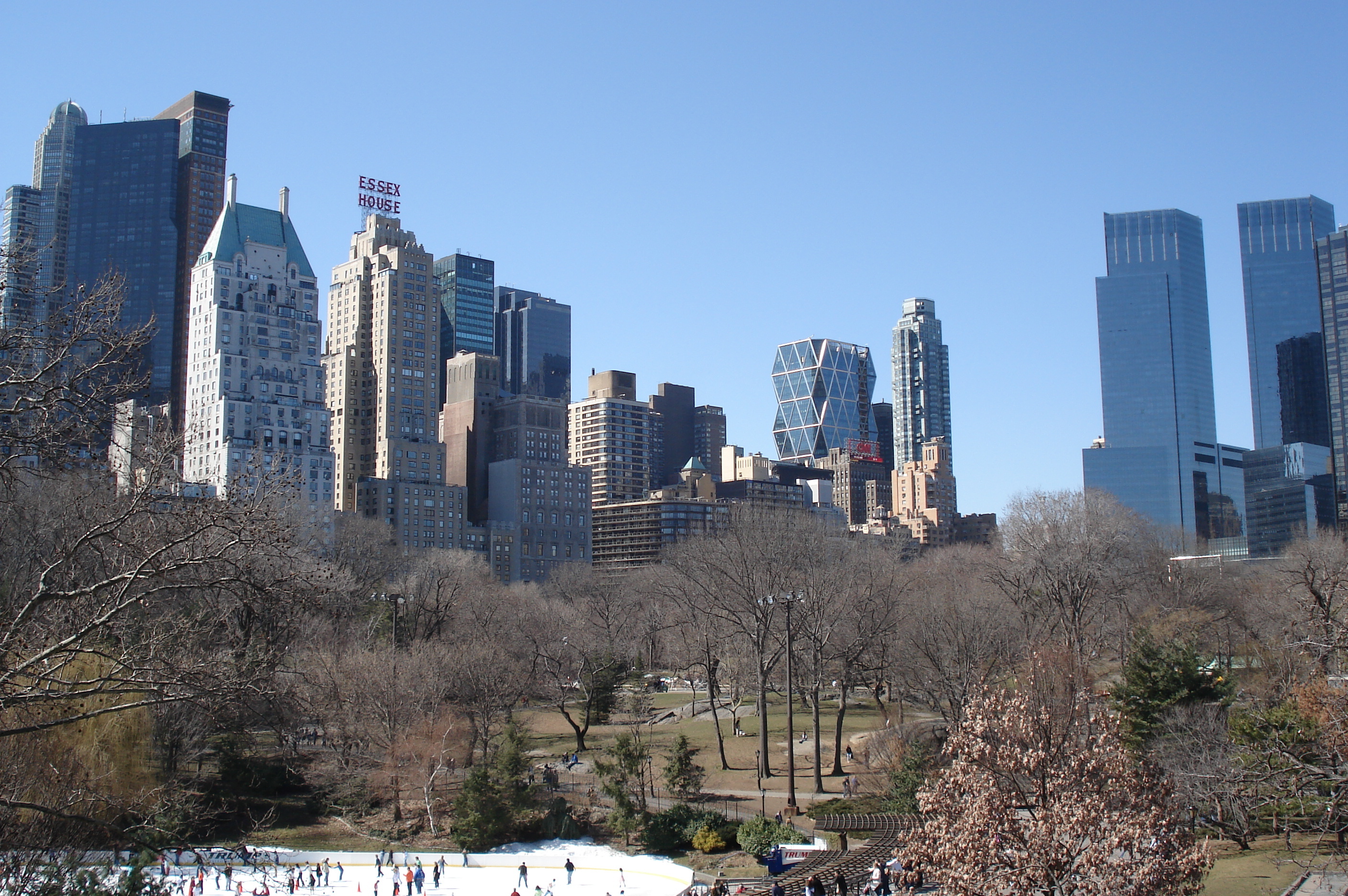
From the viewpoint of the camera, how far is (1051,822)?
23438 mm

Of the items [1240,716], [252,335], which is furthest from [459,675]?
[252,335]

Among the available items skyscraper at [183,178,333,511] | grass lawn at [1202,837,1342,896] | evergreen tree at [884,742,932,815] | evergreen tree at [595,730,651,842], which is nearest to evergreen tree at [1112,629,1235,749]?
grass lawn at [1202,837,1342,896]

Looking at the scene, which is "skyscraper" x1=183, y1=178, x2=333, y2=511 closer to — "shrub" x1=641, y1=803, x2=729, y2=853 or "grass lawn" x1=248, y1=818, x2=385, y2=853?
"grass lawn" x1=248, y1=818, x2=385, y2=853

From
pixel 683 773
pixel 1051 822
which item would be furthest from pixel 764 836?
pixel 1051 822

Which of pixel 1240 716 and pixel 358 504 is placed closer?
pixel 1240 716

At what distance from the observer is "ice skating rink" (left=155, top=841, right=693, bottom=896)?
44312mm

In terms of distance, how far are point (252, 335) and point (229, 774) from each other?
357ft

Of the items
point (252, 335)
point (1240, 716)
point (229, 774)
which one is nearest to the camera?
point (1240, 716)

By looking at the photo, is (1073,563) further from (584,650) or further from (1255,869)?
(1255,869)

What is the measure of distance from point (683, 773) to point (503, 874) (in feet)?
30.4

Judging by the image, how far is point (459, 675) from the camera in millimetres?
64250

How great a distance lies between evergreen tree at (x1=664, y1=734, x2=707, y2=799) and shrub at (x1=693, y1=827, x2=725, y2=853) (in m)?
4.01

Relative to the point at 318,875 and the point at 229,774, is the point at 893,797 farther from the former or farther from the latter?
the point at 229,774

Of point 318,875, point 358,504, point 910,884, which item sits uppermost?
point 358,504
